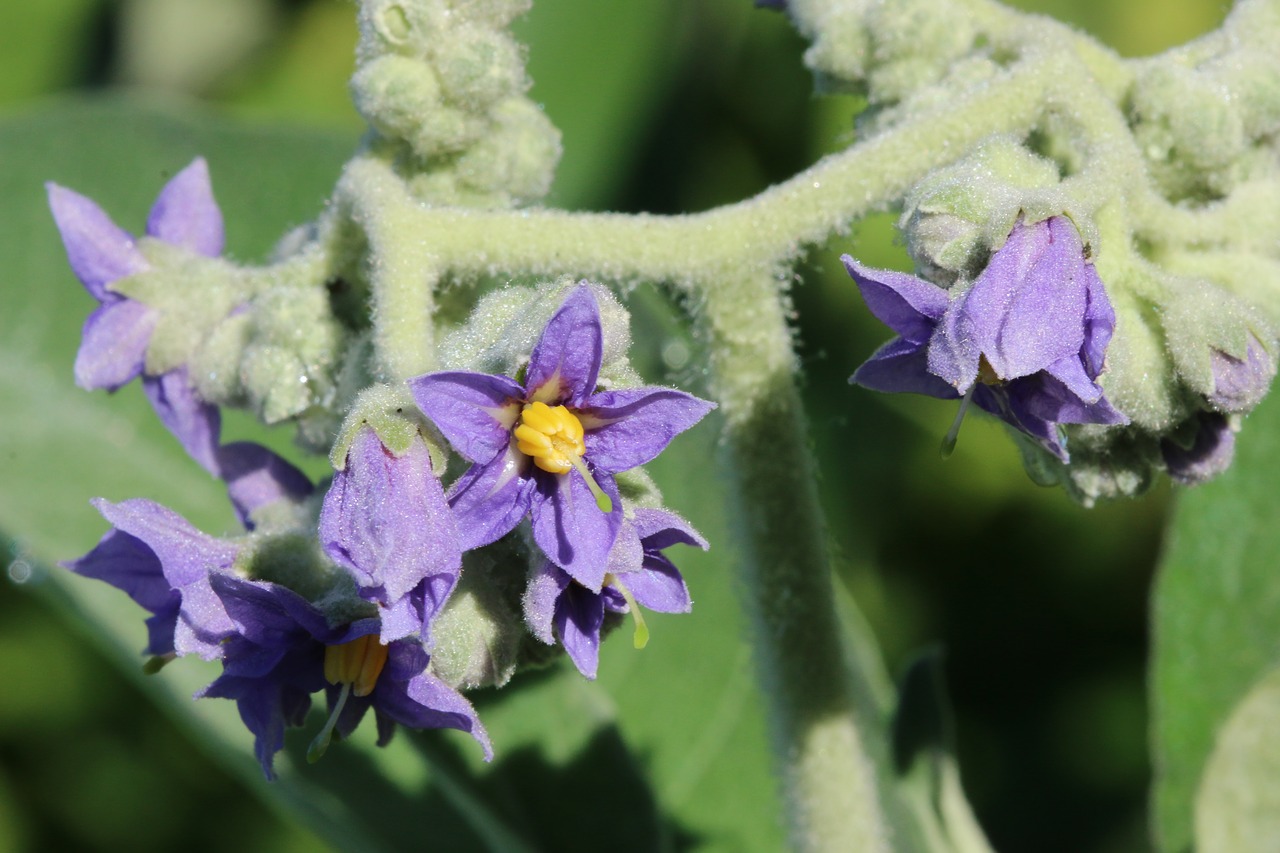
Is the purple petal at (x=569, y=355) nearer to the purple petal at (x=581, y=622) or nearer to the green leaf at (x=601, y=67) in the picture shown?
the purple petal at (x=581, y=622)

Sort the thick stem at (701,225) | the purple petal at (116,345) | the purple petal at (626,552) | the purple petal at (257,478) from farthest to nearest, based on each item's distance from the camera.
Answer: the purple petal at (116,345), the purple petal at (257,478), the thick stem at (701,225), the purple petal at (626,552)

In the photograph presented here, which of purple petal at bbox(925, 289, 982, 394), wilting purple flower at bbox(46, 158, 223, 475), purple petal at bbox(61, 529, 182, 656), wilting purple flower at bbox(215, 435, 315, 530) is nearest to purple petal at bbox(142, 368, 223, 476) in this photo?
wilting purple flower at bbox(46, 158, 223, 475)

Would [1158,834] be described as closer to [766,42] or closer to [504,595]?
[504,595]

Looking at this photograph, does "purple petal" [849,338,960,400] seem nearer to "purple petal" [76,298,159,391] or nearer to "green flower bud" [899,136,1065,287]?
"green flower bud" [899,136,1065,287]

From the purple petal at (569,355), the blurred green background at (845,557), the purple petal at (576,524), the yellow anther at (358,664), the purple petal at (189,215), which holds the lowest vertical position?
the blurred green background at (845,557)

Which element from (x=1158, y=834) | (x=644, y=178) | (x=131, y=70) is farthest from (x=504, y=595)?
(x=131, y=70)

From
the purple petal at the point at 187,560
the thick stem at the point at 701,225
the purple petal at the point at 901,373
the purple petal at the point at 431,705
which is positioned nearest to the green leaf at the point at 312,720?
the thick stem at the point at 701,225
